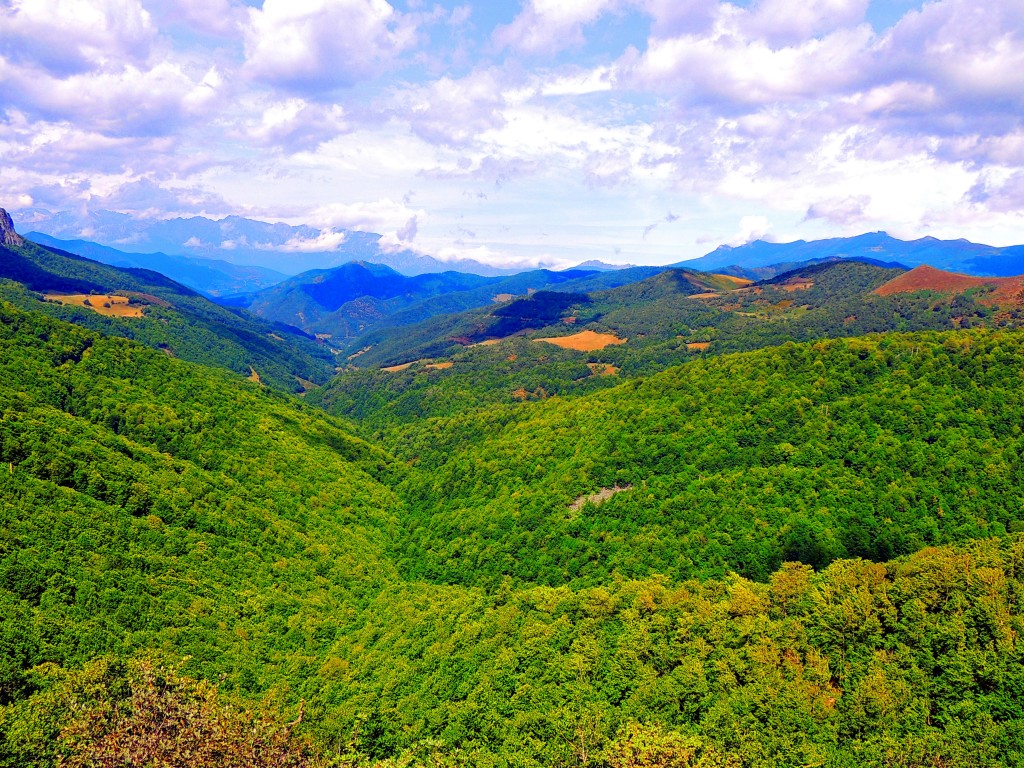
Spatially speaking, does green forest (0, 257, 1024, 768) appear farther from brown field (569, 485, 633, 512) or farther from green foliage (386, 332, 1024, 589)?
brown field (569, 485, 633, 512)

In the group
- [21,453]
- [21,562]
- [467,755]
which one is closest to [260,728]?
[467,755]

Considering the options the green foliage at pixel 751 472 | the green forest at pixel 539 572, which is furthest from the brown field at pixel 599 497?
the green foliage at pixel 751 472

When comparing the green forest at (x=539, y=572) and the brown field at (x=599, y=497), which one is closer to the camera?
the green forest at (x=539, y=572)

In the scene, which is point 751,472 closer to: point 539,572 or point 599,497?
point 599,497

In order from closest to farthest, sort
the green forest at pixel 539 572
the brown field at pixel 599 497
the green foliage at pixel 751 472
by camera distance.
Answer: the green forest at pixel 539 572 < the green foliage at pixel 751 472 < the brown field at pixel 599 497

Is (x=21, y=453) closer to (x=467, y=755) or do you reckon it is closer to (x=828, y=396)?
(x=467, y=755)

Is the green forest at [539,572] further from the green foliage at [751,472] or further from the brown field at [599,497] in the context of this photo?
the brown field at [599,497]

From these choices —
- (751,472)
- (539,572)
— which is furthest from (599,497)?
(751,472)

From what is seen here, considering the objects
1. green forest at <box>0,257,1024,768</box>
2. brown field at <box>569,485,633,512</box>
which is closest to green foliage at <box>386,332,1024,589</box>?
green forest at <box>0,257,1024,768</box>

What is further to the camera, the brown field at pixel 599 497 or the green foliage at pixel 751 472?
the brown field at pixel 599 497

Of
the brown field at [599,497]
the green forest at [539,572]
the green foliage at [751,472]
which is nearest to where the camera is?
the green forest at [539,572]
